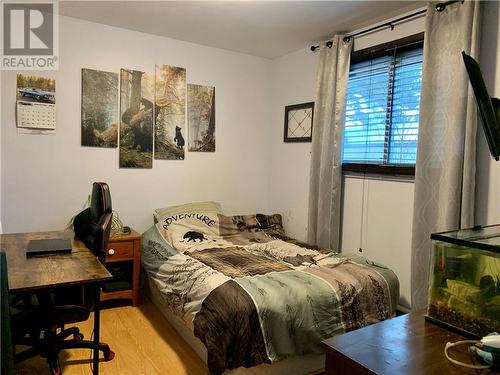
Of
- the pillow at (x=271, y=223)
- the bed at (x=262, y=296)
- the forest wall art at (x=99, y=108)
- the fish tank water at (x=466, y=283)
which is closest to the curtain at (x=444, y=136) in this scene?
the bed at (x=262, y=296)

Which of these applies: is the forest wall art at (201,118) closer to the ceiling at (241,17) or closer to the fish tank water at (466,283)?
the ceiling at (241,17)

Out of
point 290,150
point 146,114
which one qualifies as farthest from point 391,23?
point 146,114

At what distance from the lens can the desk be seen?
155 cm

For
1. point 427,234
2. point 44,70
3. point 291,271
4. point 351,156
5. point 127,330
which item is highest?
point 44,70

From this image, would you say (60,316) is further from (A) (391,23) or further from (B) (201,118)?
(A) (391,23)

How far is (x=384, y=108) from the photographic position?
2947 mm

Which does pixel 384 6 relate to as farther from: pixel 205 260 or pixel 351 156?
pixel 205 260

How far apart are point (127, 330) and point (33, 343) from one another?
0.71m

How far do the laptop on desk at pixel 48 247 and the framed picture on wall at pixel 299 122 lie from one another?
7.86ft

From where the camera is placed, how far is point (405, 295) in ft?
8.98

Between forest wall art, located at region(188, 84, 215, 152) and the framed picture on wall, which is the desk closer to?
forest wall art, located at region(188, 84, 215, 152)

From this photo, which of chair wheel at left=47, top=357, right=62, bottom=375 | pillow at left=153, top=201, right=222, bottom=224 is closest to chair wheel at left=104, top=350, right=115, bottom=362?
chair wheel at left=47, top=357, right=62, bottom=375

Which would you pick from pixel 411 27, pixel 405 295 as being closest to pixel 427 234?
pixel 405 295

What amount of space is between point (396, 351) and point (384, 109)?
238 cm
